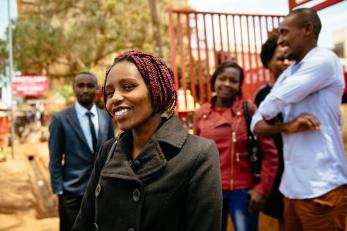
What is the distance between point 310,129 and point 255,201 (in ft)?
2.51

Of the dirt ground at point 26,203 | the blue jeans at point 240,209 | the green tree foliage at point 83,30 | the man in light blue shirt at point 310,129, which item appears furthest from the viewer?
the green tree foliage at point 83,30

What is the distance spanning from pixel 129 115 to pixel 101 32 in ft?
69.2

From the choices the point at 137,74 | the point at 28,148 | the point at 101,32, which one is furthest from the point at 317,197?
the point at 101,32

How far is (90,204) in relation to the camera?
1.56 metres

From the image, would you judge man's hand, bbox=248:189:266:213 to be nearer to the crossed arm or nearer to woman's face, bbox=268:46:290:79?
the crossed arm

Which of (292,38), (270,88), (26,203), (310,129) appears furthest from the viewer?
(26,203)

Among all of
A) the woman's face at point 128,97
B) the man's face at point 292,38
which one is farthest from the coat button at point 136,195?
the man's face at point 292,38

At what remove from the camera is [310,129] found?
1980 mm

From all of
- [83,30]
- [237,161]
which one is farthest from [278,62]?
[83,30]

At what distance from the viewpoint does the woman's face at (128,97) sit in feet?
4.50

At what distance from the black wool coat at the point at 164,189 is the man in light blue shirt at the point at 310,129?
0.83m

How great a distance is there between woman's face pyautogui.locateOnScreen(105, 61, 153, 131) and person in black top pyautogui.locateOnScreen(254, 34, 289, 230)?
1494 mm

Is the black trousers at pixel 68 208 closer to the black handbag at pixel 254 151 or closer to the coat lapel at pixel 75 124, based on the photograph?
the coat lapel at pixel 75 124

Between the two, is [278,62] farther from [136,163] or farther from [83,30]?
[83,30]
